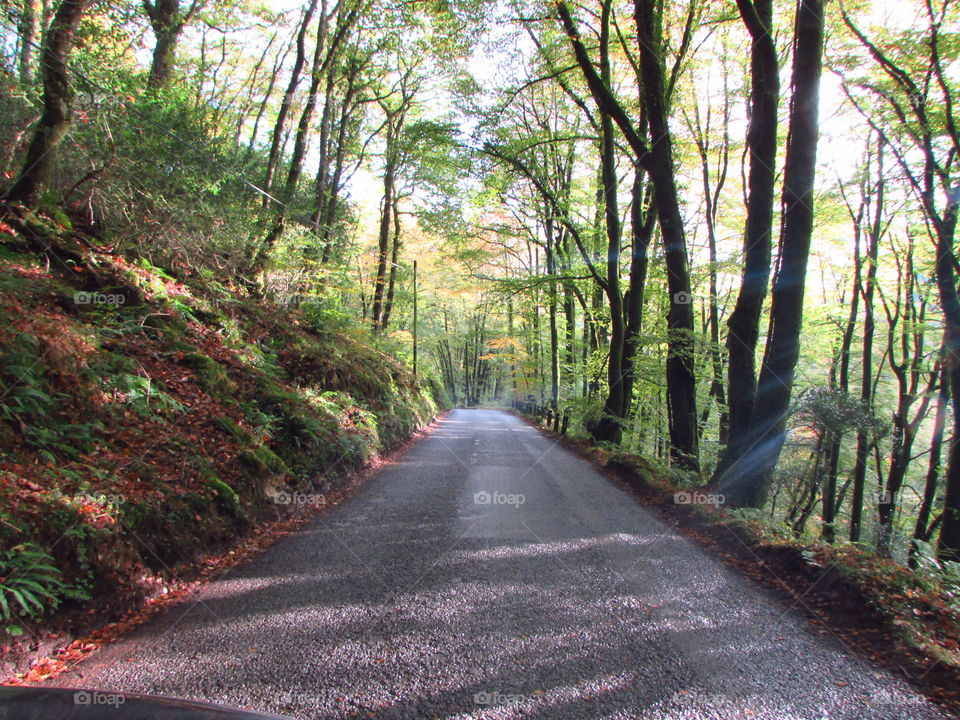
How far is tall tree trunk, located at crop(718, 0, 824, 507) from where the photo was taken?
630 cm

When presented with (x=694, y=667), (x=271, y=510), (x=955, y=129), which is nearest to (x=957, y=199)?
(x=955, y=129)

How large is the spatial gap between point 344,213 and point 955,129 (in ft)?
47.9

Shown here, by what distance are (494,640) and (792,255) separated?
19.8 feet

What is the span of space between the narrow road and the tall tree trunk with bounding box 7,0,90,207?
5.96 metres

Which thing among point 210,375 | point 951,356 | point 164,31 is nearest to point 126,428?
point 210,375

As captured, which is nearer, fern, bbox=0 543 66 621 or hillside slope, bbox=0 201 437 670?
fern, bbox=0 543 66 621

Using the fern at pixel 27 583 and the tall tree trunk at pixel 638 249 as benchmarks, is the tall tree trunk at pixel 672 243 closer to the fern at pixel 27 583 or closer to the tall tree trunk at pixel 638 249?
the tall tree trunk at pixel 638 249

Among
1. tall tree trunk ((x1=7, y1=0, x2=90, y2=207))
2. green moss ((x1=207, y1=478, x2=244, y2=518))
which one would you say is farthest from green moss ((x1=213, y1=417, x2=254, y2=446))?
tall tree trunk ((x1=7, y1=0, x2=90, y2=207))

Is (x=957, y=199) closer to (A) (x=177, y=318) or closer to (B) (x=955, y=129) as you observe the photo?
(B) (x=955, y=129)

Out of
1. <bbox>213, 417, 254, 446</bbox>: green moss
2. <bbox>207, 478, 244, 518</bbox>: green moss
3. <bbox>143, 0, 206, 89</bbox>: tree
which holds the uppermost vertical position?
<bbox>143, 0, 206, 89</bbox>: tree


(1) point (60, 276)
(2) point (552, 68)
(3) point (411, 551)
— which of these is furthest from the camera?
(2) point (552, 68)

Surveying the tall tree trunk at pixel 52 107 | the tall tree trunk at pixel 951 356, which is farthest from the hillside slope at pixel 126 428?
the tall tree trunk at pixel 951 356

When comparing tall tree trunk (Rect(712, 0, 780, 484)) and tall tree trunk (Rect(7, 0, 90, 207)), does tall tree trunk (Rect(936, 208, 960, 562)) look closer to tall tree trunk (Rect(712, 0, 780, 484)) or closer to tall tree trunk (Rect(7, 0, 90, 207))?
tall tree trunk (Rect(712, 0, 780, 484))

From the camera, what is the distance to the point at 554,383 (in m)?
22.8
